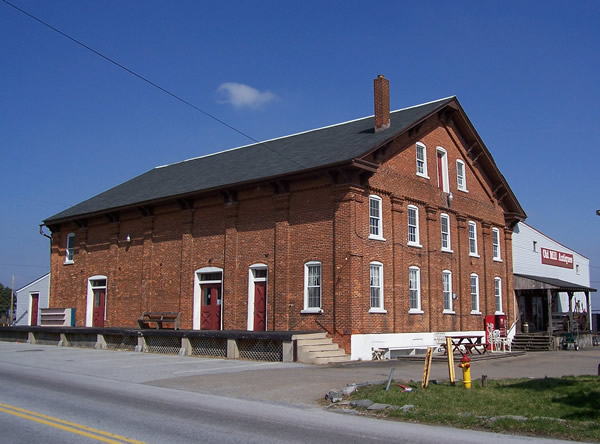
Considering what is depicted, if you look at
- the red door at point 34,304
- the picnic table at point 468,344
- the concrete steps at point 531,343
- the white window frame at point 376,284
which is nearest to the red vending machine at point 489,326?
the picnic table at point 468,344

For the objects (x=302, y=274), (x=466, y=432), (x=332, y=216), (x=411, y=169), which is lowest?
(x=466, y=432)

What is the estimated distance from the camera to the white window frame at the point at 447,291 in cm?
2791

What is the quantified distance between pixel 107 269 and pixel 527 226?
2511 cm

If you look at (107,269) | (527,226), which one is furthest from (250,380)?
(527,226)

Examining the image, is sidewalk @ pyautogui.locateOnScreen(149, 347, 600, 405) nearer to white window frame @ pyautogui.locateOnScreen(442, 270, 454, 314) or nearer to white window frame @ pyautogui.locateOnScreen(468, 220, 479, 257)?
white window frame @ pyautogui.locateOnScreen(442, 270, 454, 314)

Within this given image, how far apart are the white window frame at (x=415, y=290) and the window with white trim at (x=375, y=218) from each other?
2.56m

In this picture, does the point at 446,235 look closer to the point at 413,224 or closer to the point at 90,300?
the point at 413,224

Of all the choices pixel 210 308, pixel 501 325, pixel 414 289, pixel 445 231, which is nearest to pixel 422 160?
pixel 445 231

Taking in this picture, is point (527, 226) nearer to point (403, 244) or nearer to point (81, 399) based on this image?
point (403, 244)

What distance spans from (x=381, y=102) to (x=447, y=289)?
9.17 meters

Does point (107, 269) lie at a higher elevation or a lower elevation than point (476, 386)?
higher

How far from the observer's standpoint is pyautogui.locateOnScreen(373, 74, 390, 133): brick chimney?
25766mm

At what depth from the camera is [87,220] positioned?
3425 centimetres

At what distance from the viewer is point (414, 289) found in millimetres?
25828
